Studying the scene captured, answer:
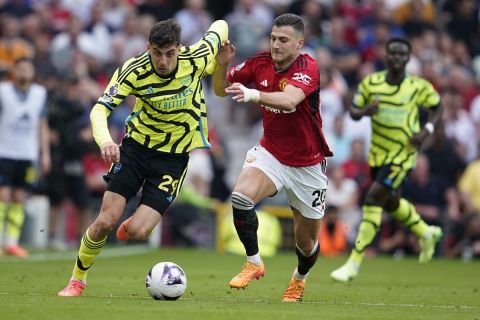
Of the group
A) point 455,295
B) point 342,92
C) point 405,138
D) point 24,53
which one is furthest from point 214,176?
point 455,295

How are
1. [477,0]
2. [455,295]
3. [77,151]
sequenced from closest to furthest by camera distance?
[455,295] < [77,151] < [477,0]

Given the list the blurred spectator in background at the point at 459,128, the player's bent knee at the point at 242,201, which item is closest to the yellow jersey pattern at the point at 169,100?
the player's bent knee at the point at 242,201

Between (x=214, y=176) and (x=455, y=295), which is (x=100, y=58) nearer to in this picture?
(x=214, y=176)

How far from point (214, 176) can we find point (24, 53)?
4523 mm

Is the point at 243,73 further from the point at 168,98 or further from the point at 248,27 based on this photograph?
the point at 248,27

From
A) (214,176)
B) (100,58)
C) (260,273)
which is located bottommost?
(214,176)

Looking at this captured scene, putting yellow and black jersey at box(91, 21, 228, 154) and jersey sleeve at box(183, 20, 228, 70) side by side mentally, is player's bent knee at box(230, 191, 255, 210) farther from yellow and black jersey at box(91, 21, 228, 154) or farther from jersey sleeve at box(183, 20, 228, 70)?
jersey sleeve at box(183, 20, 228, 70)

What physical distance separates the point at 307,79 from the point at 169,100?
139 cm

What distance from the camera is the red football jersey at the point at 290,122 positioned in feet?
36.4

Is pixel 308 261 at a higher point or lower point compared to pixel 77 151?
higher

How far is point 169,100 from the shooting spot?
1101 centimetres

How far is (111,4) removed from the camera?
79.4 ft

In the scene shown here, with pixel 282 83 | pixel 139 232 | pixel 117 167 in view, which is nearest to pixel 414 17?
pixel 282 83

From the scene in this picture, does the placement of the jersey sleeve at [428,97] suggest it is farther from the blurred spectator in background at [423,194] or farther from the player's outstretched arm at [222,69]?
the blurred spectator in background at [423,194]
